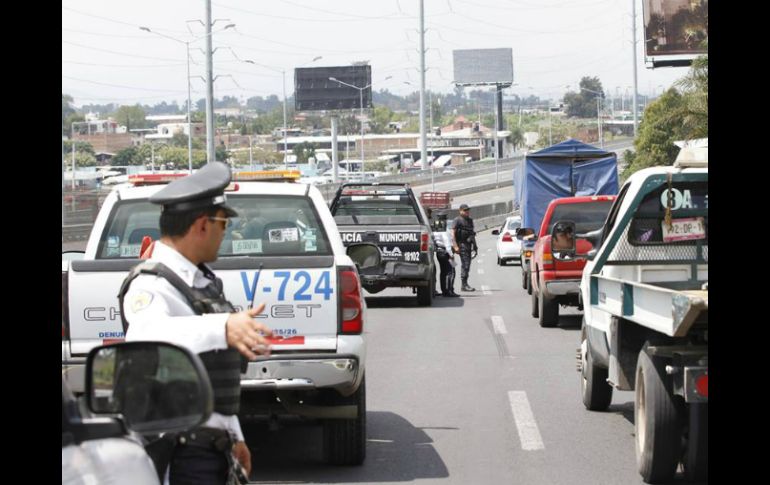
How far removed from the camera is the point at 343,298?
8570mm

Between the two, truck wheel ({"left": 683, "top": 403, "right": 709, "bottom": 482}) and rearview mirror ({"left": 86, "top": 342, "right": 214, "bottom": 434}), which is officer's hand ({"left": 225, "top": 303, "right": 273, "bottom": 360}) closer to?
rearview mirror ({"left": 86, "top": 342, "right": 214, "bottom": 434})

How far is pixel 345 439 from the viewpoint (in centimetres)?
918

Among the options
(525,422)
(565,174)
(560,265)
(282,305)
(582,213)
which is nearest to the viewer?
(282,305)

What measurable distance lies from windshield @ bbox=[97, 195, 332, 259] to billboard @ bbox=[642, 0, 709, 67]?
58300 mm

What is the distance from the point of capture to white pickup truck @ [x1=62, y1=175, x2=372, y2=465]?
8.37 m

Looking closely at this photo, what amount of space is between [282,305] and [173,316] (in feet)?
13.2

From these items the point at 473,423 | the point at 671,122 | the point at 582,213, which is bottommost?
the point at 473,423

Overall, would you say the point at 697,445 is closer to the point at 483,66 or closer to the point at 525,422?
the point at 525,422

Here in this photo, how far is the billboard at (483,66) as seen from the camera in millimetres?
159125

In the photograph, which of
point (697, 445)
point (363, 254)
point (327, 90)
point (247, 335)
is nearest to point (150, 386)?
point (247, 335)

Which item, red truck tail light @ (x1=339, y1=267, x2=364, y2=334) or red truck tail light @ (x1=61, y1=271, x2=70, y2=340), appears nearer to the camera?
red truck tail light @ (x1=61, y1=271, x2=70, y2=340)

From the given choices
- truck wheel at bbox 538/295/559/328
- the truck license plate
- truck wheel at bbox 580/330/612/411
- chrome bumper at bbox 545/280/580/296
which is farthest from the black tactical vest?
truck wheel at bbox 538/295/559/328

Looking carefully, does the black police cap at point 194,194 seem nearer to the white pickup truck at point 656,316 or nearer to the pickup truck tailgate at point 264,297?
the white pickup truck at point 656,316
